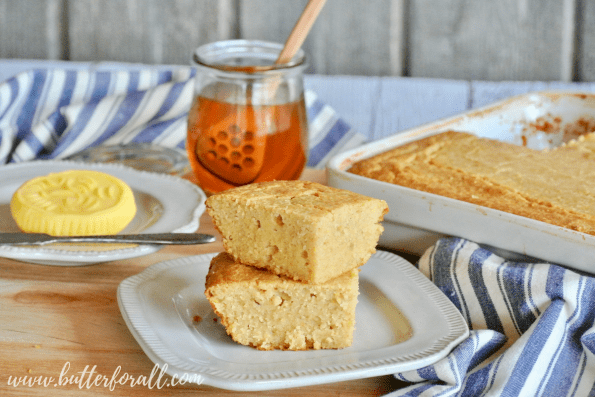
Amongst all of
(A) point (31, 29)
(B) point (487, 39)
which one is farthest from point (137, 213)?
(B) point (487, 39)

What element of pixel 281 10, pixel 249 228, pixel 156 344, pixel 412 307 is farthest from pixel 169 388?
pixel 281 10

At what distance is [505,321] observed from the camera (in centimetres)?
89

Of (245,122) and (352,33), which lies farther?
(352,33)

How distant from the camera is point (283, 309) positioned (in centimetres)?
83

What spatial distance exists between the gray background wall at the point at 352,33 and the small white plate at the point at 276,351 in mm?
1184

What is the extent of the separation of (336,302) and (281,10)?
1395 mm

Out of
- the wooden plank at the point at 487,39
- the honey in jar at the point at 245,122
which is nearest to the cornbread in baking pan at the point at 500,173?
the honey in jar at the point at 245,122

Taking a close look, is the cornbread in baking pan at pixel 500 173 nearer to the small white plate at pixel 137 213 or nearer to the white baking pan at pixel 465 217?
the white baking pan at pixel 465 217

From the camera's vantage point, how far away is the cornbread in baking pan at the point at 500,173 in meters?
0.99

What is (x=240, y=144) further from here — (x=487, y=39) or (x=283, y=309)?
(x=487, y=39)

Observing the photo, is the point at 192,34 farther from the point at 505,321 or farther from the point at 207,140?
the point at 505,321

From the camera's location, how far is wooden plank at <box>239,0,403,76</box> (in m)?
2.01

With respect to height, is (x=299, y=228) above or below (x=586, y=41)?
below

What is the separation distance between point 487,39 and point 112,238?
1469 mm
